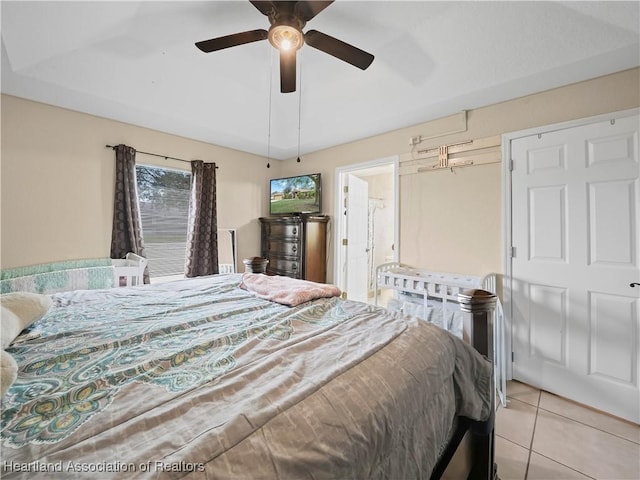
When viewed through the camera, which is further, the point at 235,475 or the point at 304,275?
the point at 304,275

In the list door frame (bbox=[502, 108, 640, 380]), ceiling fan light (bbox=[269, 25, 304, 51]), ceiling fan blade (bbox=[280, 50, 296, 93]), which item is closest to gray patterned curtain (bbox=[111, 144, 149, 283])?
ceiling fan blade (bbox=[280, 50, 296, 93])

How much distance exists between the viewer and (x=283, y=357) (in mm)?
917

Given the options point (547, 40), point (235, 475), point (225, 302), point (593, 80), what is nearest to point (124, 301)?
point (225, 302)

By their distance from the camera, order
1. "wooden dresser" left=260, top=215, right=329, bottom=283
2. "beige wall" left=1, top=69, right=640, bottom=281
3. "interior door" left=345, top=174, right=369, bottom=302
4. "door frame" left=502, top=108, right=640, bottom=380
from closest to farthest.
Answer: "beige wall" left=1, top=69, right=640, bottom=281 → "door frame" left=502, top=108, right=640, bottom=380 → "wooden dresser" left=260, top=215, right=329, bottom=283 → "interior door" left=345, top=174, right=369, bottom=302

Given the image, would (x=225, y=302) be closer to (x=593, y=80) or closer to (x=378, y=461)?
(x=378, y=461)

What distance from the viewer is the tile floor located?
62.0 inches

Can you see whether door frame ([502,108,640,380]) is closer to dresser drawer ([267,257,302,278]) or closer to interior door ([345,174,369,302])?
interior door ([345,174,369,302])

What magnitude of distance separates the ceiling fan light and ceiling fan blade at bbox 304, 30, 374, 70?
67 millimetres

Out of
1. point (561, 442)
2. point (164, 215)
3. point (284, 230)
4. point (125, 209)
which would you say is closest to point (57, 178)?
point (125, 209)

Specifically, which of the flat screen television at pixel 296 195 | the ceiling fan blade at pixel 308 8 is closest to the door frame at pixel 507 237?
the ceiling fan blade at pixel 308 8

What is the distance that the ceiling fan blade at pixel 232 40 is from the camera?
1660mm

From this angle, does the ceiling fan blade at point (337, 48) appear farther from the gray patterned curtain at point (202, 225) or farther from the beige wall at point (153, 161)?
the gray patterned curtain at point (202, 225)

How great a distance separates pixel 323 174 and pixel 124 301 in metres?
3.04

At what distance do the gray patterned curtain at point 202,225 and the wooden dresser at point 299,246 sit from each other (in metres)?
0.82
